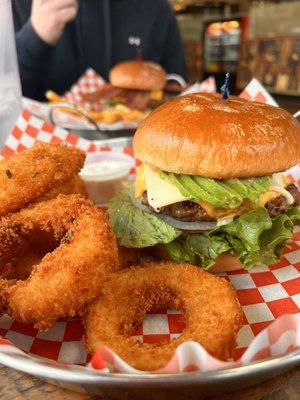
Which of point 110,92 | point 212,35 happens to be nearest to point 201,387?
point 110,92

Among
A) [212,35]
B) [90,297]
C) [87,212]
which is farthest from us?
[212,35]

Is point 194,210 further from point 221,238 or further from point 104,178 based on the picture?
point 104,178

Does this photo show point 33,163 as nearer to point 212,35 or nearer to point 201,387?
point 201,387

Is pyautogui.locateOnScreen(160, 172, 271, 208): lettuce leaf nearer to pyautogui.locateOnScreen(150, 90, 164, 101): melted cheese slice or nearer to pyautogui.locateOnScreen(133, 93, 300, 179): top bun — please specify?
pyautogui.locateOnScreen(133, 93, 300, 179): top bun

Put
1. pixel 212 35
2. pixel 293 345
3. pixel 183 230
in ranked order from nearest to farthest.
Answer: pixel 293 345 → pixel 183 230 → pixel 212 35

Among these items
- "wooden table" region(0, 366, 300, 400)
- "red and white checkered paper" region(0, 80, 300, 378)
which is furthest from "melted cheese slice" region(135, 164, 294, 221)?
"wooden table" region(0, 366, 300, 400)

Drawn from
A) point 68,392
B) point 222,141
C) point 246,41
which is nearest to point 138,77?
point 222,141
